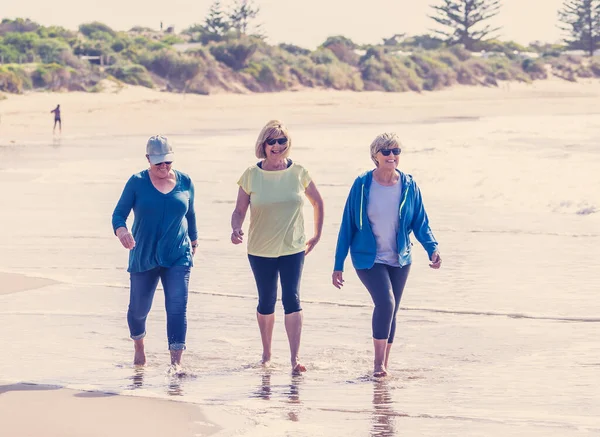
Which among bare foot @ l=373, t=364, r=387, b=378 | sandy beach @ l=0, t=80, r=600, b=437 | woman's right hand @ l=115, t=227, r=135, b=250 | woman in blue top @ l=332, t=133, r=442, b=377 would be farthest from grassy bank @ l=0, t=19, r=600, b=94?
bare foot @ l=373, t=364, r=387, b=378

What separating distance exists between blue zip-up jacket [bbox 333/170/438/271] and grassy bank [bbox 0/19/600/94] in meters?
42.0

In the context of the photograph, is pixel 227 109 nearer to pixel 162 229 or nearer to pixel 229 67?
pixel 229 67

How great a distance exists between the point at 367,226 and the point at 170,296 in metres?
1.21

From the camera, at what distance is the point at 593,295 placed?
10.4 meters

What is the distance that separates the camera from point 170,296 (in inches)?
304

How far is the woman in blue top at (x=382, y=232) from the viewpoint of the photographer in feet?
25.1

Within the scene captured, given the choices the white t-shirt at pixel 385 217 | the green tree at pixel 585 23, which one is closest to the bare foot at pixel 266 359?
the white t-shirt at pixel 385 217

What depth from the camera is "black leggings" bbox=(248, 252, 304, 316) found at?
25.9 ft

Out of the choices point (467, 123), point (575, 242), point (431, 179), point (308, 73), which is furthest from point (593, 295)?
point (308, 73)

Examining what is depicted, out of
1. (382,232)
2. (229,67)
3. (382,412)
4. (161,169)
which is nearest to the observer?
(382,412)

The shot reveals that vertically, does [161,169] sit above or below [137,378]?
above

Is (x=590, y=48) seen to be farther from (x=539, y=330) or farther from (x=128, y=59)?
(x=539, y=330)

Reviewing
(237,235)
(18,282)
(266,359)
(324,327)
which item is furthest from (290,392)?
(18,282)

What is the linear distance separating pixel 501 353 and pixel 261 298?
157 cm
